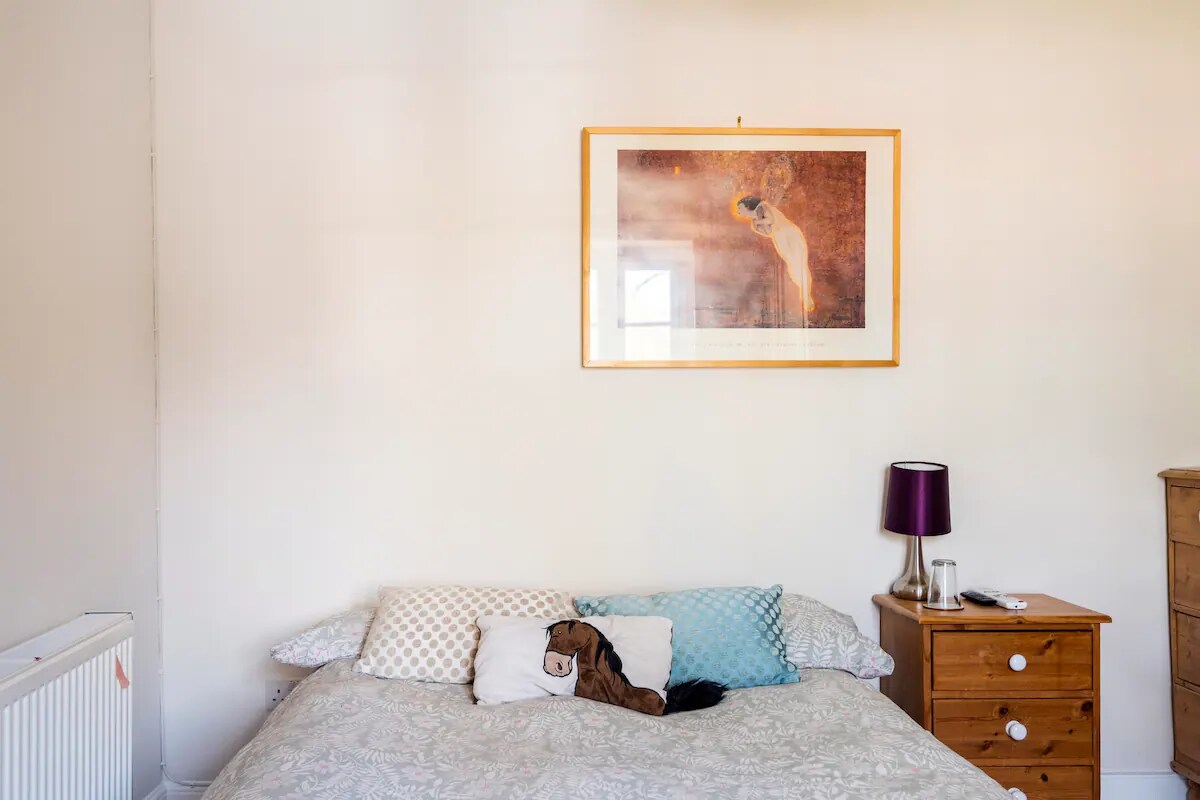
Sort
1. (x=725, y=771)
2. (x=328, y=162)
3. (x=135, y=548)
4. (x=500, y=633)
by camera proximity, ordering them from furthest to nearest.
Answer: (x=328, y=162), (x=135, y=548), (x=500, y=633), (x=725, y=771)

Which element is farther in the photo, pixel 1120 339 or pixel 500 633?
pixel 1120 339

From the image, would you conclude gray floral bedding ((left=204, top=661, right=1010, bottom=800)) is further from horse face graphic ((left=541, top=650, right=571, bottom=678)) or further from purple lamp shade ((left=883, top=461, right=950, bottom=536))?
purple lamp shade ((left=883, top=461, right=950, bottom=536))

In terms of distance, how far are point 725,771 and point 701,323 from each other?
1385 mm

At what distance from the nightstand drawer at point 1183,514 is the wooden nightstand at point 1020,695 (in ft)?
1.74

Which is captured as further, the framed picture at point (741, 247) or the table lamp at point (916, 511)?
the framed picture at point (741, 247)

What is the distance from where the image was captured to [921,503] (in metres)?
2.35

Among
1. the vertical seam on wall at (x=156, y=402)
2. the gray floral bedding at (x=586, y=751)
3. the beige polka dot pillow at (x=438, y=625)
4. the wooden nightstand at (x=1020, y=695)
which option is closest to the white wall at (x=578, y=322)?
the vertical seam on wall at (x=156, y=402)

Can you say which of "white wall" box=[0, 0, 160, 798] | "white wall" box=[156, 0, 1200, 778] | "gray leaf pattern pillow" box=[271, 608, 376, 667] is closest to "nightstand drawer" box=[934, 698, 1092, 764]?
"white wall" box=[156, 0, 1200, 778]

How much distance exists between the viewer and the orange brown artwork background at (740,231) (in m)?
2.51

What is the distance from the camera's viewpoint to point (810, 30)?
8.37ft

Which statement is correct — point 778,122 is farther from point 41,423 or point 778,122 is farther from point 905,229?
point 41,423

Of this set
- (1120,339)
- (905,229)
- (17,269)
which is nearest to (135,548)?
(17,269)

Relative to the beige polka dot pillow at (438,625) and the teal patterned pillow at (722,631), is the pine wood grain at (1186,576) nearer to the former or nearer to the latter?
the teal patterned pillow at (722,631)

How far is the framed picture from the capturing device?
251cm
